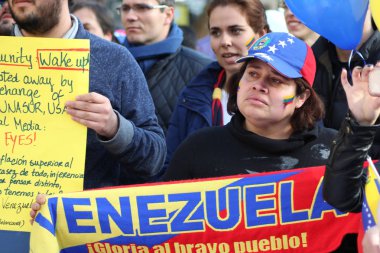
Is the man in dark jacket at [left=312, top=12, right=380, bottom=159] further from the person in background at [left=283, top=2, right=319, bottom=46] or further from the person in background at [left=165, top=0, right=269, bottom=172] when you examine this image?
the person in background at [left=283, top=2, right=319, bottom=46]

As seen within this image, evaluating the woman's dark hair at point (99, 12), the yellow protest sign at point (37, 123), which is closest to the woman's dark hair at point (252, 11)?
the woman's dark hair at point (99, 12)

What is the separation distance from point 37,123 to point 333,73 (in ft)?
6.12

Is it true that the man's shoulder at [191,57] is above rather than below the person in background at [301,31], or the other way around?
below

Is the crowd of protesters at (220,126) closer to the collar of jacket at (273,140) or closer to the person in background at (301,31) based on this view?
the collar of jacket at (273,140)

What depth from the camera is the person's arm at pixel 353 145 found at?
3.47m

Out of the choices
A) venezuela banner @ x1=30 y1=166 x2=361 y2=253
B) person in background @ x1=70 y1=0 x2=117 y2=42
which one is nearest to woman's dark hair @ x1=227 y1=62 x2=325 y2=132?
venezuela banner @ x1=30 y1=166 x2=361 y2=253

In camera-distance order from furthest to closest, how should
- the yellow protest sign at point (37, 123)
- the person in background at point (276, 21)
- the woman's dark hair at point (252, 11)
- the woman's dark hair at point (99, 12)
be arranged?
the person in background at point (276, 21), the woman's dark hair at point (99, 12), the woman's dark hair at point (252, 11), the yellow protest sign at point (37, 123)

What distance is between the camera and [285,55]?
4.28 m

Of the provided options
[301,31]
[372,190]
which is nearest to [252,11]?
[301,31]

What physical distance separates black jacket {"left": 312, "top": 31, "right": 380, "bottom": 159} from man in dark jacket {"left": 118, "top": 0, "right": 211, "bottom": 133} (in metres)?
1.20

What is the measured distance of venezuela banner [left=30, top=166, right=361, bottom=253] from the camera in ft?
13.2

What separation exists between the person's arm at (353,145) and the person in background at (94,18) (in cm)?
368

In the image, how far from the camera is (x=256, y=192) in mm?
4047

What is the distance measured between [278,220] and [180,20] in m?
8.87
